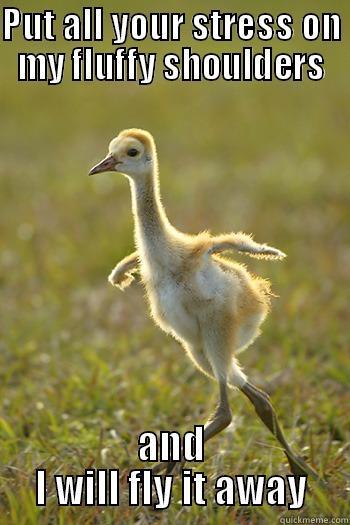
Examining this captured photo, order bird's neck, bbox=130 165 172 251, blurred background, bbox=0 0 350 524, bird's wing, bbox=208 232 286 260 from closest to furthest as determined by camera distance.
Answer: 1. bird's wing, bbox=208 232 286 260
2. bird's neck, bbox=130 165 172 251
3. blurred background, bbox=0 0 350 524

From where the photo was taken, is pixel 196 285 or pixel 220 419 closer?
pixel 196 285

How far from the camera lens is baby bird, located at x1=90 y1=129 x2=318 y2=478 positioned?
3.42 meters

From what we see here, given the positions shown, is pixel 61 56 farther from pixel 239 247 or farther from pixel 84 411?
pixel 239 247

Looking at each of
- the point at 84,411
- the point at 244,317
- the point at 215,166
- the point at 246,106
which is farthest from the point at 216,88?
the point at 244,317

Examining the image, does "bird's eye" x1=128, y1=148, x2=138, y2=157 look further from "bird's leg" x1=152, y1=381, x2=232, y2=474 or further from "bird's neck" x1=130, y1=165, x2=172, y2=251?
"bird's leg" x1=152, y1=381, x2=232, y2=474

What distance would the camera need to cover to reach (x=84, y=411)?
4863 mm

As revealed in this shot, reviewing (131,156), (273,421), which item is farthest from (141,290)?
(131,156)

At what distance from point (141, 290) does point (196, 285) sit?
12.4ft

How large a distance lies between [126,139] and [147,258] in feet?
1.40

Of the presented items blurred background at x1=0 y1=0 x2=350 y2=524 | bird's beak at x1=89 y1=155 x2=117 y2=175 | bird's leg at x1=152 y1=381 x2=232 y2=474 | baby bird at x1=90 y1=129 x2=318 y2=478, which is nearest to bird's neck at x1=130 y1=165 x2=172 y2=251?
baby bird at x1=90 y1=129 x2=318 y2=478

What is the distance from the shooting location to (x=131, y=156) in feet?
11.4

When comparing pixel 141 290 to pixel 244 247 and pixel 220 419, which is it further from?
pixel 244 247

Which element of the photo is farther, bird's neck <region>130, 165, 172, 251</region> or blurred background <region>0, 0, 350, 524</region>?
blurred background <region>0, 0, 350, 524</region>

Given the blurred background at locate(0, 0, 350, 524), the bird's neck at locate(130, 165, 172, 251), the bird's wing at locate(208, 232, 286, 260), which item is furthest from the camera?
the blurred background at locate(0, 0, 350, 524)
